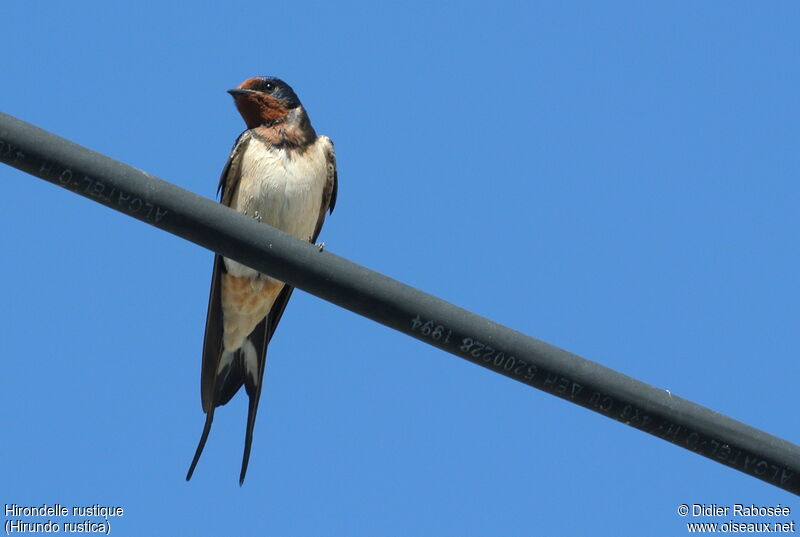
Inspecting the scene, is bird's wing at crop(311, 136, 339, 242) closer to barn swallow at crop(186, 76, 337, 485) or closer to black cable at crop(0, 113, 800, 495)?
barn swallow at crop(186, 76, 337, 485)

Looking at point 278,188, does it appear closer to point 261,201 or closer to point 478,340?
point 261,201

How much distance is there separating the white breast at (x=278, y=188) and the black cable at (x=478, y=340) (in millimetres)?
3036

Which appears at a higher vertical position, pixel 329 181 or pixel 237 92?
pixel 237 92

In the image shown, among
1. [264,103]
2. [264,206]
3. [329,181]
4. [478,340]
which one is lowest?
[478,340]

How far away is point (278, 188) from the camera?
5785 millimetres

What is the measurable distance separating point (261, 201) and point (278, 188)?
0.11m

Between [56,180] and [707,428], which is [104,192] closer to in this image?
[56,180]

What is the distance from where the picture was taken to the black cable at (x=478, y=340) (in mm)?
2684

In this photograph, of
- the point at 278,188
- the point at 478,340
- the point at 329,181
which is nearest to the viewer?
the point at 478,340

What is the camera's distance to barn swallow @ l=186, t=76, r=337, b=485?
573 cm

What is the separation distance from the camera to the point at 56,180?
2553mm

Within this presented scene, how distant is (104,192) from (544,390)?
43.1 inches

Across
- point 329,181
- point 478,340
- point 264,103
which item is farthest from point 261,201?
point 478,340

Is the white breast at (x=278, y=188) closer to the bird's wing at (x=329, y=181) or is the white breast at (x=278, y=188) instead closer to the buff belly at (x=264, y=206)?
the buff belly at (x=264, y=206)
